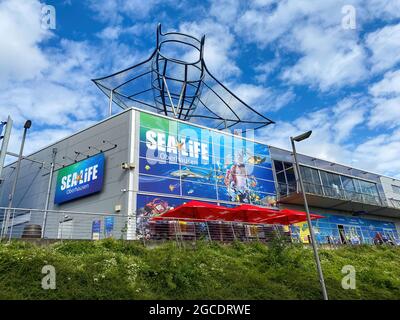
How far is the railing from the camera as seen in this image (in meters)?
31.2

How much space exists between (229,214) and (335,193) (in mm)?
17349

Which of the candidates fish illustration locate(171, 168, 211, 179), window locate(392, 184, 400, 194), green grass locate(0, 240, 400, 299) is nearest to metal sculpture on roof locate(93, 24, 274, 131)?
fish illustration locate(171, 168, 211, 179)

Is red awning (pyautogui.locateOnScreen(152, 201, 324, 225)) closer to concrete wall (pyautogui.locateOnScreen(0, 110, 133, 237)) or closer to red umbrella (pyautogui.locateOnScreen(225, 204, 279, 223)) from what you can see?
red umbrella (pyautogui.locateOnScreen(225, 204, 279, 223))

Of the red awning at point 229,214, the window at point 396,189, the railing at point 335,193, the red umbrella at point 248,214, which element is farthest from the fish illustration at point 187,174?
the window at point 396,189

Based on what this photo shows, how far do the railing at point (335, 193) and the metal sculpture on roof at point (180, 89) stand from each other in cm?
716

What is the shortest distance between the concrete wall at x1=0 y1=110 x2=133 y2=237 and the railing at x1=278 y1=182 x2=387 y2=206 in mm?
14123

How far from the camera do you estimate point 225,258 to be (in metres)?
14.1

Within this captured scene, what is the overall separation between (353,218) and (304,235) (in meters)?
9.01

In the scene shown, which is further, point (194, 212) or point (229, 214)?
point (229, 214)

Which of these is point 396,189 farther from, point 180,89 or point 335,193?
point 180,89

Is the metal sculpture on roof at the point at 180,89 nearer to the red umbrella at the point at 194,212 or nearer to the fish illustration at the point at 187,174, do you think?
the fish illustration at the point at 187,174

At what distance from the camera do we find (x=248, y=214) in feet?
65.0

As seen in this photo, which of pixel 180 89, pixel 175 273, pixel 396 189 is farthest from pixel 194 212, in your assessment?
pixel 396 189
